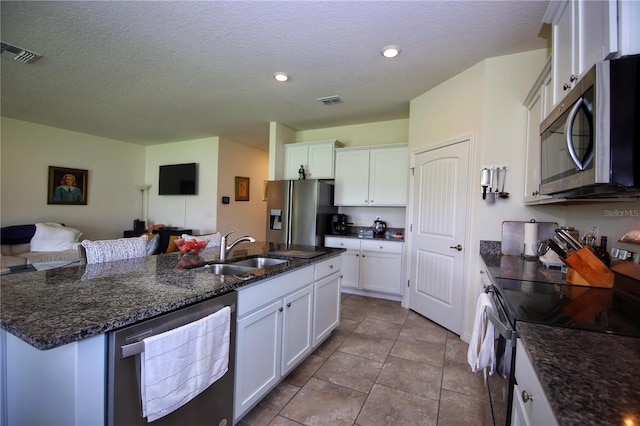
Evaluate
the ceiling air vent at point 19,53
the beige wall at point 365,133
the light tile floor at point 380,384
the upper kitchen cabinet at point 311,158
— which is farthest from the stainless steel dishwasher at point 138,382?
the beige wall at point 365,133

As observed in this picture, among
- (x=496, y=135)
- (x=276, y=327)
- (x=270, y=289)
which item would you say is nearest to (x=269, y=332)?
(x=276, y=327)

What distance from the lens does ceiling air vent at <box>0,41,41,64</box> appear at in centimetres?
246

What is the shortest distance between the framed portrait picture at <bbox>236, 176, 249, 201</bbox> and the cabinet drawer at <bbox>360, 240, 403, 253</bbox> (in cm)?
317

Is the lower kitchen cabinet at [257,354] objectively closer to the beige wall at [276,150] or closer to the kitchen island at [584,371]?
the kitchen island at [584,371]

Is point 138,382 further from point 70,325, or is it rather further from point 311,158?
point 311,158

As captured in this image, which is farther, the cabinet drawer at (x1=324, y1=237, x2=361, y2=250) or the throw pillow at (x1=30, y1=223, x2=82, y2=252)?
the throw pillow at (x1=30, y1=223, x2=82, y2=252)

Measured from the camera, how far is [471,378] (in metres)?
2.08

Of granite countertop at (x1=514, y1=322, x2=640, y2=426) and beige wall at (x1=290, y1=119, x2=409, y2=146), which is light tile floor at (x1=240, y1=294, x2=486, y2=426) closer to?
granite countertop at (x1=514, y1=322, x2=640, y2=426)

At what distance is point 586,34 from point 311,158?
3.61 m

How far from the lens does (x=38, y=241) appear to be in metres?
4.31

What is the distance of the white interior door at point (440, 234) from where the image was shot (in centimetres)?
280

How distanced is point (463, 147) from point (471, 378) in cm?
201

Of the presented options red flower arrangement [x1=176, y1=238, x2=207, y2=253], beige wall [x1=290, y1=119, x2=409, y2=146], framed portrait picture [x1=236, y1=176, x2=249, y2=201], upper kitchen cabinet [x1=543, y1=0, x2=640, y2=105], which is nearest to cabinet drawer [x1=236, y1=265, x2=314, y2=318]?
red flower arrangement [x1=176, y1=238, x2=207, y2=253]

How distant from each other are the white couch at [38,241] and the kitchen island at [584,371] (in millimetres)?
5268
